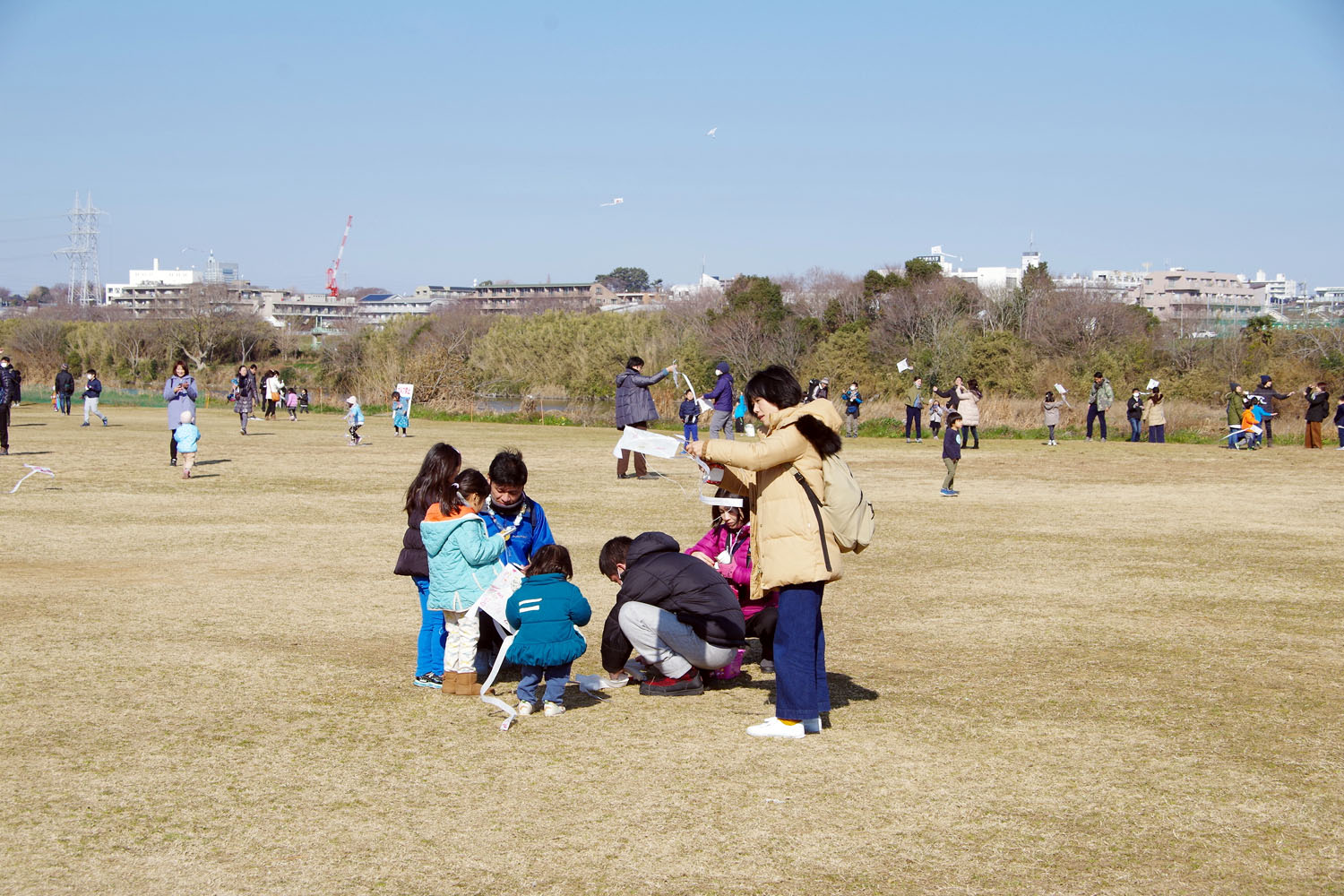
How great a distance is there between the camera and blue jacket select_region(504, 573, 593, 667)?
5828 millimetres

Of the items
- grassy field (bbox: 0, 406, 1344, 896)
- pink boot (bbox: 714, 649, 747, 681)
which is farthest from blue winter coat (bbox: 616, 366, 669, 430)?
pink boot (bbox: 714, 649, 747, 681)

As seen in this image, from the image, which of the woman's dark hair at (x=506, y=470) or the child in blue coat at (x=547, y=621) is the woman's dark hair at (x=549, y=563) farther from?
the woman's dark hair at (x=506, y=470)

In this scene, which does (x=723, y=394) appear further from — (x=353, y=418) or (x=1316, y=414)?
(x=1316, y=414)

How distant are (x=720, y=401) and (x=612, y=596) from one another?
431 inches

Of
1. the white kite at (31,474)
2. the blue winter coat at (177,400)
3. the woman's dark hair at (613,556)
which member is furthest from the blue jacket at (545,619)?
the blue winter coat at (177,400)

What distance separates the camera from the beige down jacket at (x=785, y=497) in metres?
5.23

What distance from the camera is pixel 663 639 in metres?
6.24

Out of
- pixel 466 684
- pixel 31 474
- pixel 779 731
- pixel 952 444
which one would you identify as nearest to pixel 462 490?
pixel 466 684

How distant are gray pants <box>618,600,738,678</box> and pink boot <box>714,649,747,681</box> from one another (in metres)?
0.32

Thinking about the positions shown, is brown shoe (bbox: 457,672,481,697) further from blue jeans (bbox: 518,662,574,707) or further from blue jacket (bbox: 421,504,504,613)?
blue jeans (bbox: 518,662,574,707)

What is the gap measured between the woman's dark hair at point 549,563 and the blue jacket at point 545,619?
0.14 feet

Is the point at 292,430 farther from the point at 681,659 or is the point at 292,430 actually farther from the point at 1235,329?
the point at 1235,329

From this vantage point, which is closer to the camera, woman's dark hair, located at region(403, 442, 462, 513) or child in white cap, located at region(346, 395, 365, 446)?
woman's dark hair, located at region(403, 442, 462, 513)

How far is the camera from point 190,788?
15.8ft
